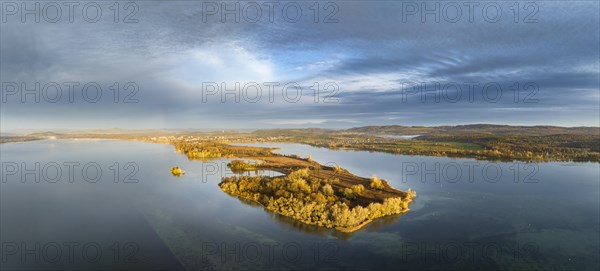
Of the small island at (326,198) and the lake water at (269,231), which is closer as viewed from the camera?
the lake water at (269,231)

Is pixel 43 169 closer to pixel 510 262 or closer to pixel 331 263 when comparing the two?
pixel 331 263

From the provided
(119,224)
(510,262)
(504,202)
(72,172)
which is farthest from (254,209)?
(72,172)

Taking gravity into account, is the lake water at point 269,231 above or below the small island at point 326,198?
below

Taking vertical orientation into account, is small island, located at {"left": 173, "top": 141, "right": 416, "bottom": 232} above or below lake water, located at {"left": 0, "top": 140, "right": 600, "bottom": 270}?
above

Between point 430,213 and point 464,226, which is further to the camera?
point 430,213

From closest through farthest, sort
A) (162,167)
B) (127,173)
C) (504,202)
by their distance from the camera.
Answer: (504,202), (127,173), (162,167)

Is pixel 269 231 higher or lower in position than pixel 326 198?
lower

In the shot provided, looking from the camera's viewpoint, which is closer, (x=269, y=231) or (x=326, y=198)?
(x=269, y=231)

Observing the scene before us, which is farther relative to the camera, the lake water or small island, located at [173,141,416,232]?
small island, located at [173,141,416,232]
